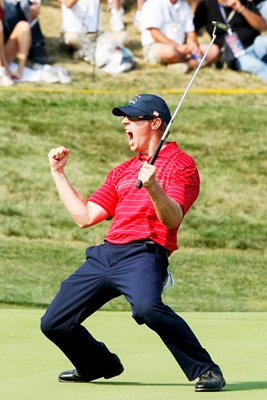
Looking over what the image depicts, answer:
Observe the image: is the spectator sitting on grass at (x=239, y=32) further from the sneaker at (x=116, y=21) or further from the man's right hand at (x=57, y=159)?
the man's right hand at (x=57, y=159)

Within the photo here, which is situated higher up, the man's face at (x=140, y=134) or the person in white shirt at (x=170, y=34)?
the man's face at (x=140, y=134)

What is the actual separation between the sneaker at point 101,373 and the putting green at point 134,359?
5cm

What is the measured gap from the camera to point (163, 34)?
1697cm

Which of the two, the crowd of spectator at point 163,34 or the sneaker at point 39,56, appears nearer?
the crowd of spectator at point 163,34

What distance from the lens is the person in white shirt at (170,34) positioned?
1672 cm

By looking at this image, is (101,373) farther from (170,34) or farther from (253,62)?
(253,62)

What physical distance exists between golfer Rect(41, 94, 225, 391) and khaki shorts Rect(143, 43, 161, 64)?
36.6ft

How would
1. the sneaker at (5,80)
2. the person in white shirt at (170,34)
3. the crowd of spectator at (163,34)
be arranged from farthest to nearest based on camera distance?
the person in white shirt at (170,34)
the crowd of spectator at (163,34)
the sneaker at (5,80)

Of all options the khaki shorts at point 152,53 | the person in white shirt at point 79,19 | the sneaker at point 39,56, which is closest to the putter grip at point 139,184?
the person in white shirt at point 79,19

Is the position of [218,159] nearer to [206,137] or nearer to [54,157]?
[206,137]

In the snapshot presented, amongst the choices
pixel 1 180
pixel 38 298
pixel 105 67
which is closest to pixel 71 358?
pixel 38 298

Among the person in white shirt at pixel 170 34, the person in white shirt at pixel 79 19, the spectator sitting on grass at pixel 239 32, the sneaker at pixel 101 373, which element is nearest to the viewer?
the sneaker at pixel 101 373

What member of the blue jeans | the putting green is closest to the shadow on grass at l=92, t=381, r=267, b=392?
the putting green

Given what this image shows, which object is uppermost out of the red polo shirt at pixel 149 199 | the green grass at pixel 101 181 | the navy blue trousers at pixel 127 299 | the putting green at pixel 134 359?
the red polo shirt at pixel 149 199
